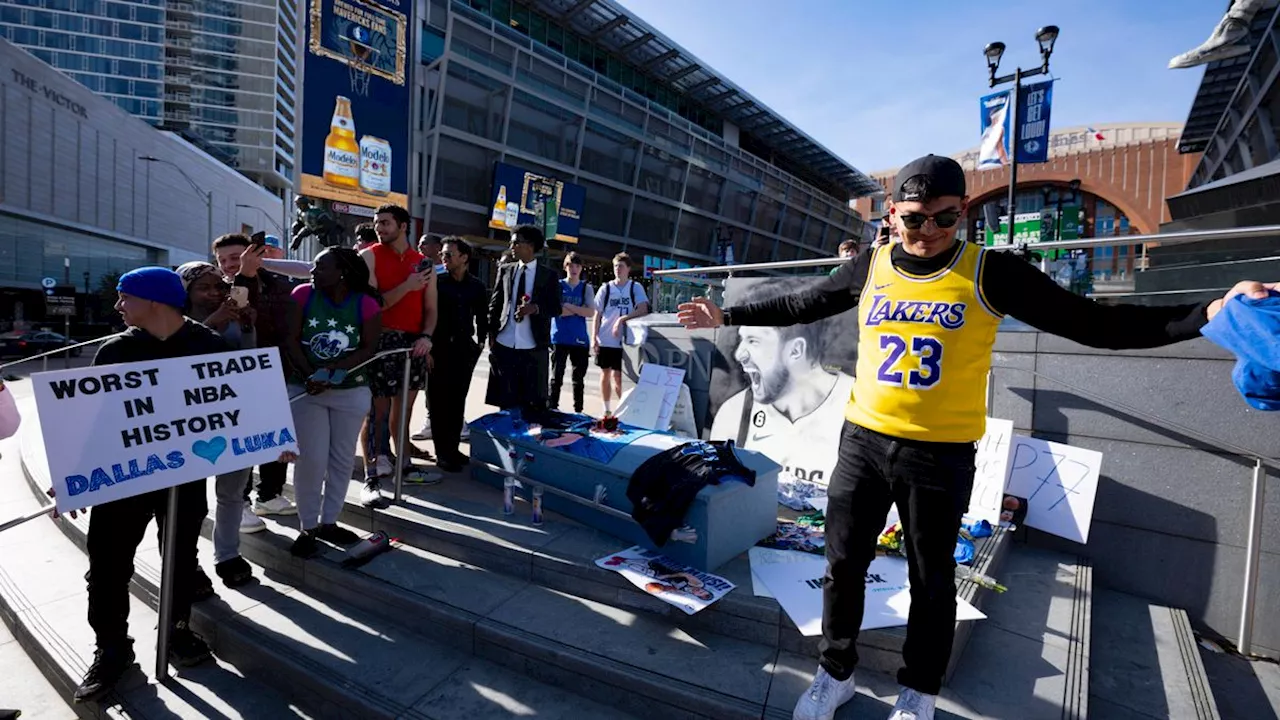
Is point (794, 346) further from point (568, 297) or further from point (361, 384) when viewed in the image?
point (361, 384)

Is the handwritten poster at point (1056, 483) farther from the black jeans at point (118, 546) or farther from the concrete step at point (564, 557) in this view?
the black jeans at point (118, 546)

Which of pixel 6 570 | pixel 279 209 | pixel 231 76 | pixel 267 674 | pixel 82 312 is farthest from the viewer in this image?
pixel 231 76

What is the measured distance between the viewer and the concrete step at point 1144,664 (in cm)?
267

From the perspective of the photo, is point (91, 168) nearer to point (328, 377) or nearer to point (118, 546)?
point (328, 377)

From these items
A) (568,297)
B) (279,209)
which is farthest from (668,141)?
(279,209)

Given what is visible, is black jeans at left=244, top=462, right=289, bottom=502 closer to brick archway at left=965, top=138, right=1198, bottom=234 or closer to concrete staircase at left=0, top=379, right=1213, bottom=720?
concrete staircase at left=0, top=379, right=1213, bottom=720

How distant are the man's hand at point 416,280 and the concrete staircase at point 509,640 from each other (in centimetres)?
168

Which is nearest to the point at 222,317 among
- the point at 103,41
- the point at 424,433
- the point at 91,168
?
the point at 424,433

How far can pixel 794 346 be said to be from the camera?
5.46 m

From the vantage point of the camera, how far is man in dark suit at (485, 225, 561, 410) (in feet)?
17.0

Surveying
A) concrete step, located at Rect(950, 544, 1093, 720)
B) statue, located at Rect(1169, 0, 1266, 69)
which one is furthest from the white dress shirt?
statue, located at Rect(1169, 0, 1266, 69)

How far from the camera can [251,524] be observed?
3957 mm

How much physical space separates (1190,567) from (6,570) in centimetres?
793

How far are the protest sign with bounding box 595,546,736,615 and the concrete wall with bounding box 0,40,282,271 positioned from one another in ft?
153
